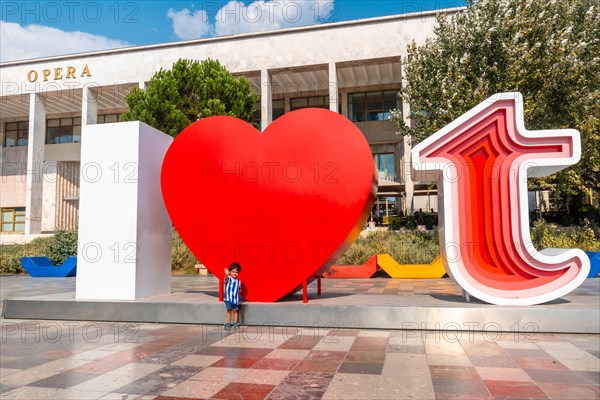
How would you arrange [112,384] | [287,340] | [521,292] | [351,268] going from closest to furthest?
[112,384] → [287,340] → [521,292] → [351,268]

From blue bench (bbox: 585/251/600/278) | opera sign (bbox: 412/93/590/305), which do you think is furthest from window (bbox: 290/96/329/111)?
opera sign (bbox: 412/93/590/305)

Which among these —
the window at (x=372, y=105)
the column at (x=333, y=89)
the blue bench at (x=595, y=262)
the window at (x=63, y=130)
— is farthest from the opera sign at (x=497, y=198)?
the window at (x=63, y=130)

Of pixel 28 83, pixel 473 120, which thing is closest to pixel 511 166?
pixel 473 120

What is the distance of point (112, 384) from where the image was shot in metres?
4.43

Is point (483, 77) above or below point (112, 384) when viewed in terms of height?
above

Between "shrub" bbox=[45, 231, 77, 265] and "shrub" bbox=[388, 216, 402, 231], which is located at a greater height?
"shrub" bbox=[388, 216, 402, 231]

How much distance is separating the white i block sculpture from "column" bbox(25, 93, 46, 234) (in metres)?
29.4

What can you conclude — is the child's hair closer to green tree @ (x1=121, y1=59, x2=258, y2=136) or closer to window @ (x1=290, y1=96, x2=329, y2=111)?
green tree @ (x1=121, y1=59, x2=258, y2=136)

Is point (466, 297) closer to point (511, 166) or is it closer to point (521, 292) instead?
point (521, 292)

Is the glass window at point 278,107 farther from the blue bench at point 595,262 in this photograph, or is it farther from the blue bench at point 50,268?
the blue bench at point 595,262

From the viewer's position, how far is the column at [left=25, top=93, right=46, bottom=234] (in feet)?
112

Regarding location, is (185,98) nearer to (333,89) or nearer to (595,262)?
(333,89)

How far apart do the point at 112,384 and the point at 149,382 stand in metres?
0.34

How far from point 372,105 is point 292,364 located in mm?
31721
